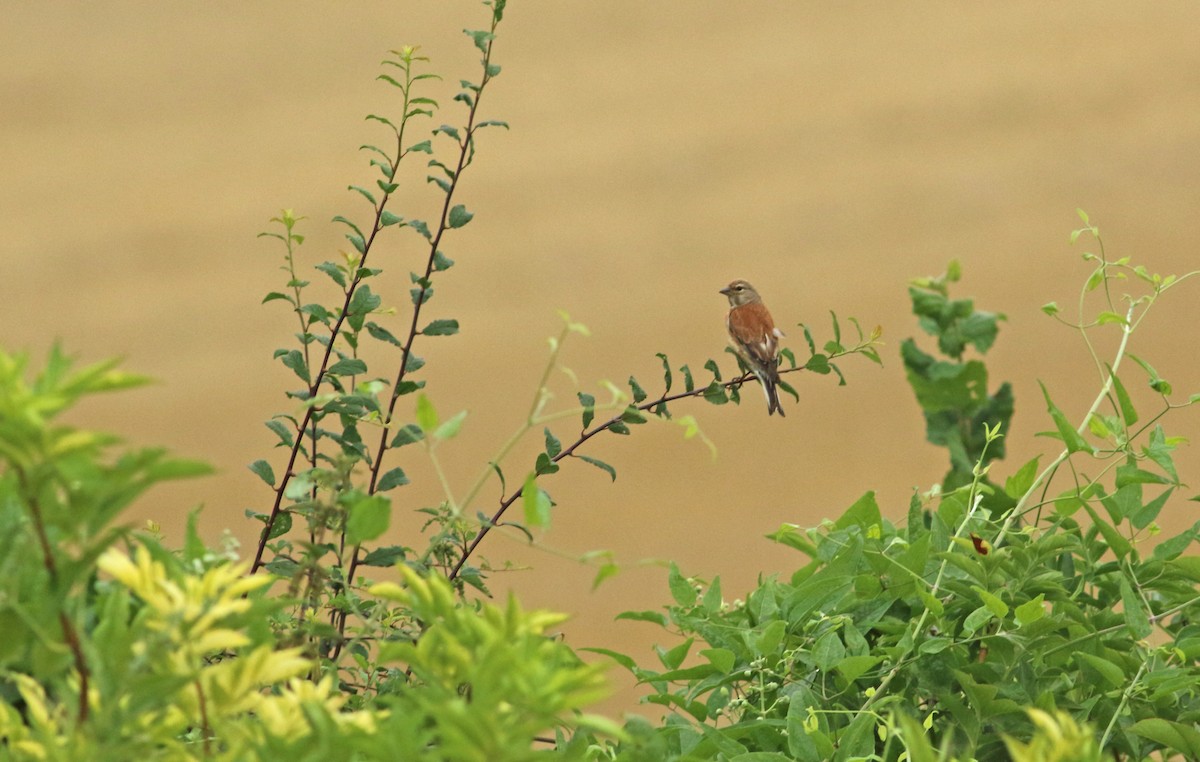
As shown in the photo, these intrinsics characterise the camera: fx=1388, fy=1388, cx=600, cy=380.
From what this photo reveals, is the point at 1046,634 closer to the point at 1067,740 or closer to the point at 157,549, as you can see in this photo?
the point at 1067,740

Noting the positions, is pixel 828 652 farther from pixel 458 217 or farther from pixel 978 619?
pixel 458 217

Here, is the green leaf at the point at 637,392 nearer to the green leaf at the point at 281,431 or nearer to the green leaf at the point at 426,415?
the green leaf at the point at 281,431

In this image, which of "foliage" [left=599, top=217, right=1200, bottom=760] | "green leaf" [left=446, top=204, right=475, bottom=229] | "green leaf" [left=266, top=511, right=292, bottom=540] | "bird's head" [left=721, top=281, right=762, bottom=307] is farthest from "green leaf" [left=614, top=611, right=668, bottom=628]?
"bird's head" [left=721, top=281, right=762, bottom=307]

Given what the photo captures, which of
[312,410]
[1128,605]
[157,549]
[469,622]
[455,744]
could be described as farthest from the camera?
[312,410]

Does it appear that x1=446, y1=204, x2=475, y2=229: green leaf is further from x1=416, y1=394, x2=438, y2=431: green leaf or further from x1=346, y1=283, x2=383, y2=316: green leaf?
x1=416, y1=394, x2=438, y2=431: green leaf

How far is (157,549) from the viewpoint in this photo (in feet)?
2.93

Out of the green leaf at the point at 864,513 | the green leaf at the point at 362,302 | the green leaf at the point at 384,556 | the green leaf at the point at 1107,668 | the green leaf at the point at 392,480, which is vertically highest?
the green leaf at the point at 362,302

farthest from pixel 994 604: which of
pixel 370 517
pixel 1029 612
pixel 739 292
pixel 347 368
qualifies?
pixel 739 292

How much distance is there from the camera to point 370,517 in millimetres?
872

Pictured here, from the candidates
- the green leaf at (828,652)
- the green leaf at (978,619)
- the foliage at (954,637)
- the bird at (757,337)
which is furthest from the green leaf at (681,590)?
the bird at (757,337)

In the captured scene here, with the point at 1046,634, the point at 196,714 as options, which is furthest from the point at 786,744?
the point at 196,714

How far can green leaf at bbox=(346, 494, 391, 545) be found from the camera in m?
0.87

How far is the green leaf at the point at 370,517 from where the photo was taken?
2.84 feet

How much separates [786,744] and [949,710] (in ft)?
0.53
